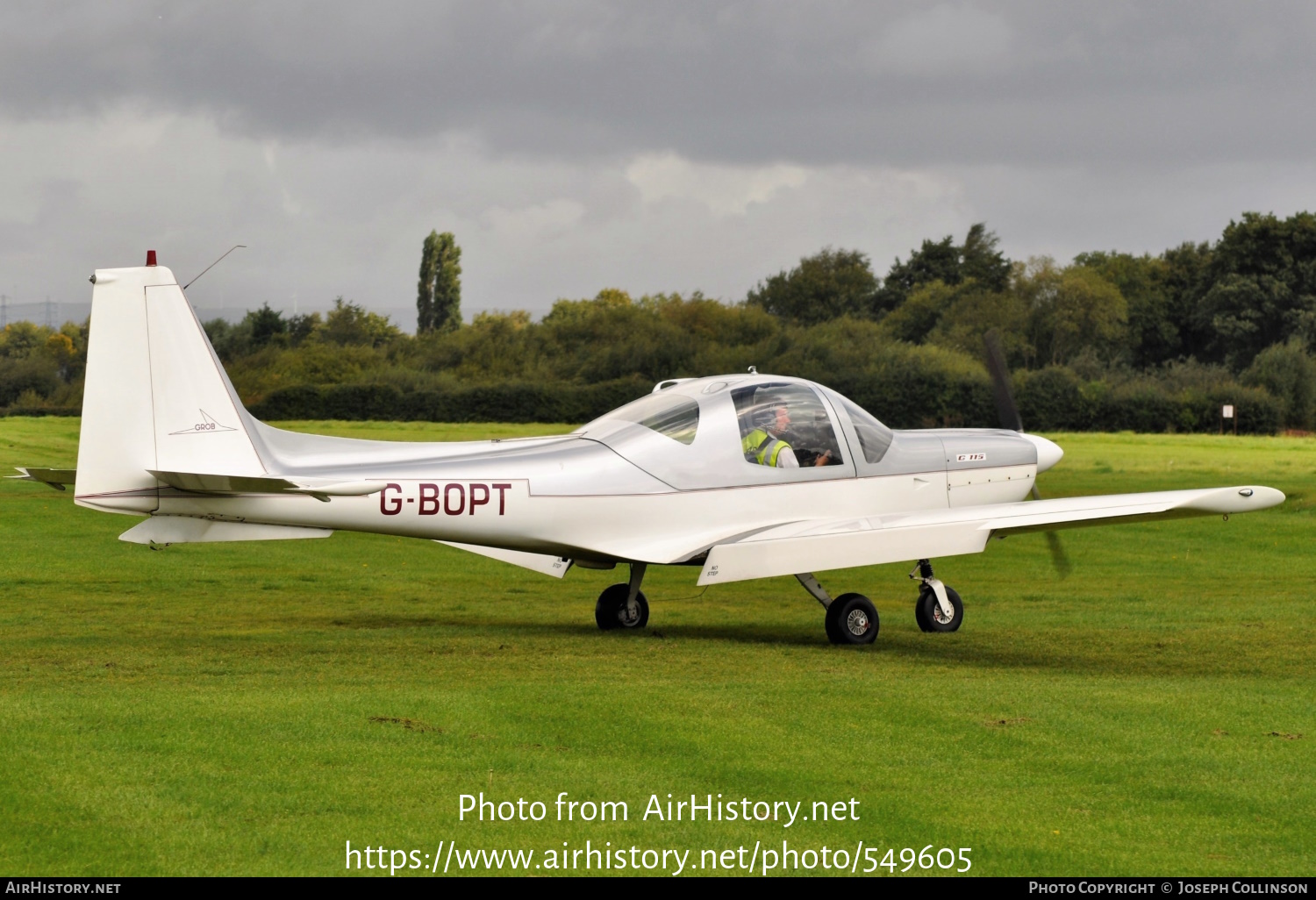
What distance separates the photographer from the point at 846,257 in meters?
67.1

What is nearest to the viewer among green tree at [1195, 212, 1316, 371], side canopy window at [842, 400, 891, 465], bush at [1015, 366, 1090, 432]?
side canopy window at [842, 400, 891, 465]

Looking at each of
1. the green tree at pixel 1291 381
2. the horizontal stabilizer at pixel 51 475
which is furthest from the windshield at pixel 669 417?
the green tree at pixel 1291 381

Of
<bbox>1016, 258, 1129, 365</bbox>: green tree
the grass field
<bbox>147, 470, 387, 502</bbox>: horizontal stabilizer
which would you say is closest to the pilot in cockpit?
the grass field

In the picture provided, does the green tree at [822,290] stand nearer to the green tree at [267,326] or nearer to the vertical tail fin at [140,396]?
the green tree at [267,326]

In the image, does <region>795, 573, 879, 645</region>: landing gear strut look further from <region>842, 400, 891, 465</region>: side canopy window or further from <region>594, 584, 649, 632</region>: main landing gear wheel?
<region>594, 584, 649, 632</region>: main landing gear wheel

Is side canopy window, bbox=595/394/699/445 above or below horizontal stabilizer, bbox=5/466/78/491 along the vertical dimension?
above

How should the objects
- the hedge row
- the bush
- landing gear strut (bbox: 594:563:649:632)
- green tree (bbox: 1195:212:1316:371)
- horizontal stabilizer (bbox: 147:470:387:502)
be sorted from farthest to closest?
green tree (bbox: 1195:212:1316:371)
the hedge row
the bush
landing gear strut (bbox: 594:563:649:632)
horizontal stabilizer (bbox: 147:470:387:502)

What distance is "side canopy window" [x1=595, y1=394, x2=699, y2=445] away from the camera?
489 inches

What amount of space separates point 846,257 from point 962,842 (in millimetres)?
62828

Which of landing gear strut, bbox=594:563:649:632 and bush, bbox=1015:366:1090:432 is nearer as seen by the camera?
landing gear strut, bbox=594:563:649:632

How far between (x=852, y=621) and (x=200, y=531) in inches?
214

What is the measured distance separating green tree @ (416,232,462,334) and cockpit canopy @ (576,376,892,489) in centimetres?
6262

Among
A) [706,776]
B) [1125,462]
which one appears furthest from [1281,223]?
[706,776]

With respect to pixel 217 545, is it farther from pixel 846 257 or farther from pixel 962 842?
pixel 846 257
